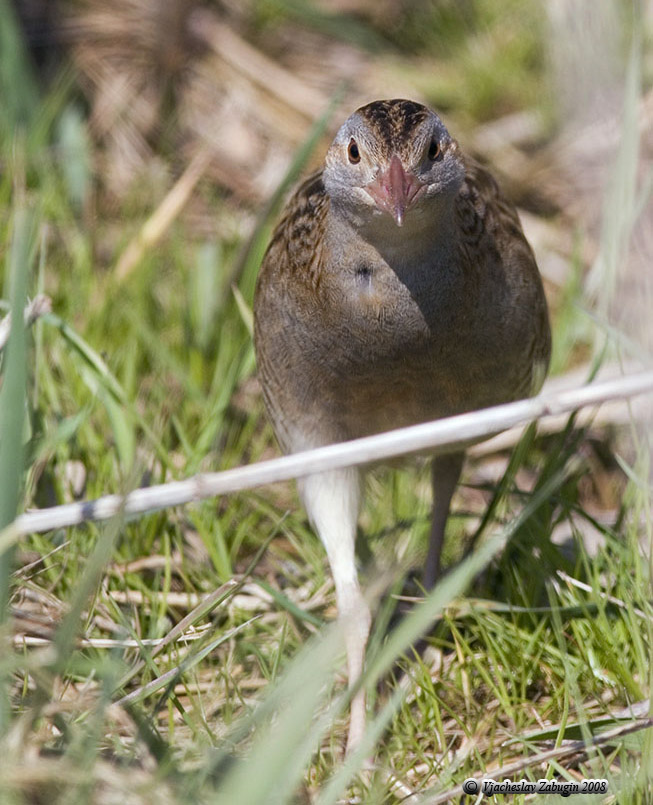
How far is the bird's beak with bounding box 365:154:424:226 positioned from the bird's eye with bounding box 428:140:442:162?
0.12 metres

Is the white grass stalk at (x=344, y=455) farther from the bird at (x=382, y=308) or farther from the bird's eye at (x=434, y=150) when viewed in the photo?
the bird's eye at (x=434, y=150)

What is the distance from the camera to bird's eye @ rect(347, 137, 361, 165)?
3.04 meters

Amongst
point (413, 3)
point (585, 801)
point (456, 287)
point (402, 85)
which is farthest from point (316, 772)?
point (413, 3)

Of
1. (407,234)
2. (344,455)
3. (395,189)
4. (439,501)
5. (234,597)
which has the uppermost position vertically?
(395,189)

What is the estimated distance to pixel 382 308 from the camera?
3.12 metres

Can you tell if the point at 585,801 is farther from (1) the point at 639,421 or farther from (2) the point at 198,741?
(1) the point at 639,421

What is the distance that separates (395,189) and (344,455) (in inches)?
30.5

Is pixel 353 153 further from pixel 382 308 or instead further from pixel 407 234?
pixel 382 308

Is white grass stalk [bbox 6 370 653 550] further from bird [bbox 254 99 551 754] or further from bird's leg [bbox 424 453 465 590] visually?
bird's leg [bbox 424 453 465 590]

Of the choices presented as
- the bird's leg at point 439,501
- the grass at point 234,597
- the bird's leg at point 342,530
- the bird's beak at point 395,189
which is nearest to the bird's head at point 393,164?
the bird's beak at point 395,189

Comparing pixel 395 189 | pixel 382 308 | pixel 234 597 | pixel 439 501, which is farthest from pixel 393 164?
pixel 234 597

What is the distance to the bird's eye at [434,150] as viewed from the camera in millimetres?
3021

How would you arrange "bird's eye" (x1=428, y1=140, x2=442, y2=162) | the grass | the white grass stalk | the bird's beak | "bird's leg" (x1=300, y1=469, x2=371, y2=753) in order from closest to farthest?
1. the grass
2. the white grass stalk
3. the bird's beak
4. "bird's eye" (x1=428, y1=140, x2=442, y2=162)
5. "bird's leg" (x1=300, y1=469, x2=371, y2=753)

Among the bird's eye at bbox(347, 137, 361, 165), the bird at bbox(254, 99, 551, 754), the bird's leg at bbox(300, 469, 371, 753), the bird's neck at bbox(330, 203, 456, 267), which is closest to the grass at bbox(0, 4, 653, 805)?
the bird's leg at bbox(300, 469, 371, 753)
